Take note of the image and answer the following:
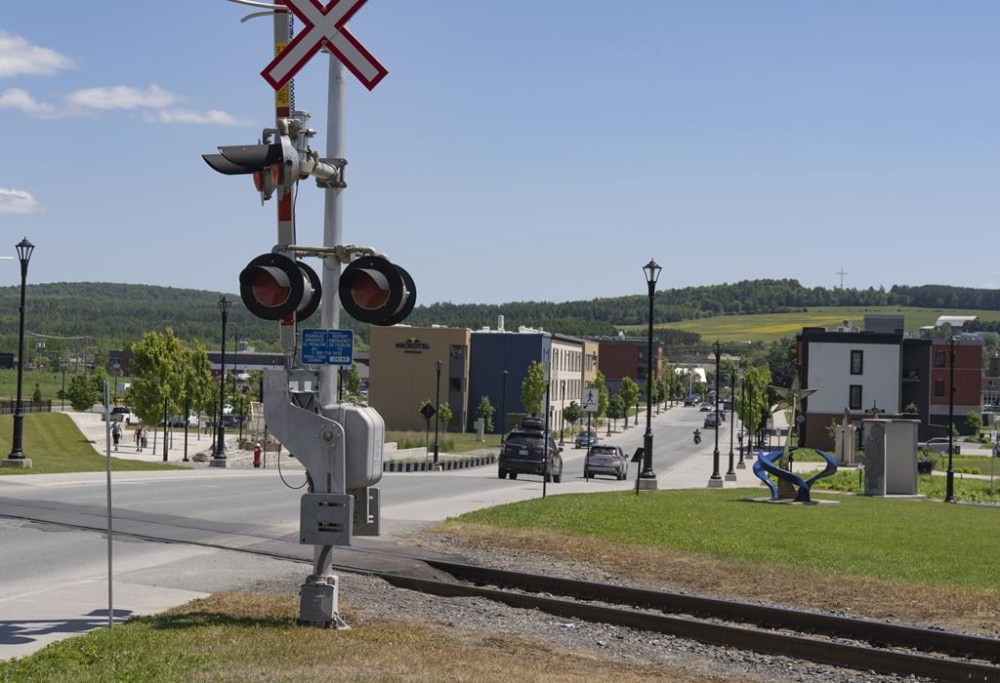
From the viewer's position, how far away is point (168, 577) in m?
14.8

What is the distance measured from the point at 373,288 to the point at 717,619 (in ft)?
19.4

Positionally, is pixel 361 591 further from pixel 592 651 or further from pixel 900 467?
pixel 900 467

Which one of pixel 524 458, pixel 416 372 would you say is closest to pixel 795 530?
pixel 524 458

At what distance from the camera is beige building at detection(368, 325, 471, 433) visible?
11138cm

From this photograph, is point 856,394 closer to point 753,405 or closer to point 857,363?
point 857,363

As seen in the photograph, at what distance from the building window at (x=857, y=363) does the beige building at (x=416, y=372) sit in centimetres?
3363

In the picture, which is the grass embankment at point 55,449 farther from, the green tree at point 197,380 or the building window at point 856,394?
the building window at point 856,394

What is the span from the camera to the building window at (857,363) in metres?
101

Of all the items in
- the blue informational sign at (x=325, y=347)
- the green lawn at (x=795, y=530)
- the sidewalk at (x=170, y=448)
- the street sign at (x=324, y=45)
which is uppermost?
the street sign at (x=324, y=45)

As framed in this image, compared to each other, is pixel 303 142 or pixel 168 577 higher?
pixel 303 142

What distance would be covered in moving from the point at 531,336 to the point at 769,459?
79.1 metres

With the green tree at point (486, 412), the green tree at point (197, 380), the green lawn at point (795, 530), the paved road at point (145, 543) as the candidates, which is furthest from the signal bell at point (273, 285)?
the green tree at point (486, 412)

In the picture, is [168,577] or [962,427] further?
[962,427]

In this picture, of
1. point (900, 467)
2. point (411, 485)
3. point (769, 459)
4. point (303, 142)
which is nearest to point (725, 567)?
point (303, 142)
